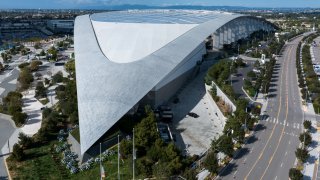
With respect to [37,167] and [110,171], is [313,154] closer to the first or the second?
[110,171]

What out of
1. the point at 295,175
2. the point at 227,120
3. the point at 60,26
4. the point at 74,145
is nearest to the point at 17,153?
the point at 74,145

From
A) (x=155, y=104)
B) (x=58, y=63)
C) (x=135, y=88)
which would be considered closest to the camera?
(x=135, y=88)

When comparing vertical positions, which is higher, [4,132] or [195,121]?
[195,121]

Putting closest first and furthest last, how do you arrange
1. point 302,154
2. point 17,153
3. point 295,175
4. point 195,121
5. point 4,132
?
point 295,175 → point 302,154 → point 17,153 → point 4,132 → point 195,121

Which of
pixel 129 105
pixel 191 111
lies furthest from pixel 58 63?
pixel 129 105

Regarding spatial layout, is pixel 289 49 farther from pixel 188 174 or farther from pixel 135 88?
pixel 188 174

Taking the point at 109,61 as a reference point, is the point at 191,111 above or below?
below
